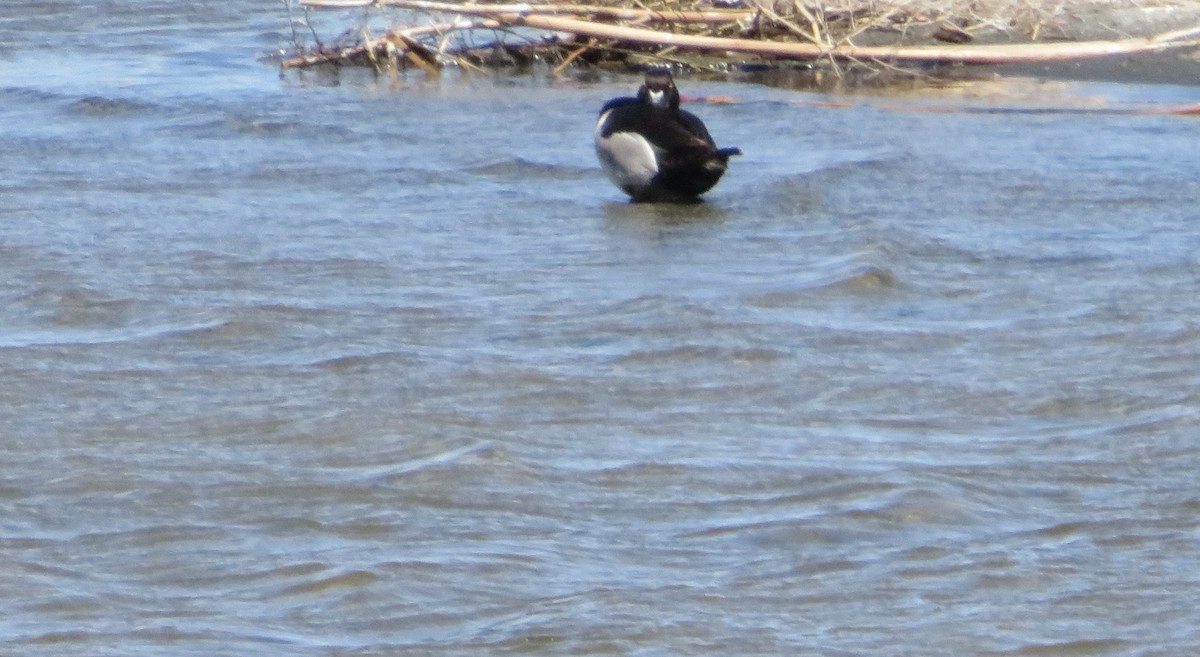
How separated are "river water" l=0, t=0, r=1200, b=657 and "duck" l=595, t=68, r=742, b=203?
12 centimetres

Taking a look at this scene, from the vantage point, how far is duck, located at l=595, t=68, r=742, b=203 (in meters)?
8.64

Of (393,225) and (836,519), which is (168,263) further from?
(836,519)

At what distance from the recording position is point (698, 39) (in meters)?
13.3

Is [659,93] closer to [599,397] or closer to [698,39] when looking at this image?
[599,397]

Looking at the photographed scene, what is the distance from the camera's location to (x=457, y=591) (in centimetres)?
421

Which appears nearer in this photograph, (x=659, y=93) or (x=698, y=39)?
(x=659, y=93)

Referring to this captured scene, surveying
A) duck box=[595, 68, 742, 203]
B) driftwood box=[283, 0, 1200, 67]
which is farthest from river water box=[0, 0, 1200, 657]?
driftwood box=[283, 0, 1200, 67]

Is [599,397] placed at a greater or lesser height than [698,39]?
lesser

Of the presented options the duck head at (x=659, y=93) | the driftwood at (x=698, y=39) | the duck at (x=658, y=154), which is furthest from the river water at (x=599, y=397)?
the driftwood at (x=698, y=39)

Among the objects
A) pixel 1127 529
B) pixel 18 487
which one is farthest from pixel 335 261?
pixel 1127 529

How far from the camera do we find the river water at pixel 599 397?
4125 millimetres

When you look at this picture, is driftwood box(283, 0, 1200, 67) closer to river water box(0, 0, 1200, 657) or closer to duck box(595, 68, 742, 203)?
river water box(0, 0, 1200, 657)

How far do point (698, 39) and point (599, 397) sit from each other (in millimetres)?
7842

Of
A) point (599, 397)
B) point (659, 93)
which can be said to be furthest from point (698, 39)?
point (599, 397)
